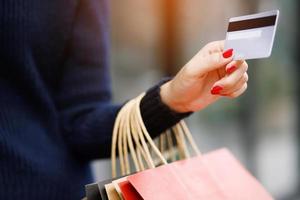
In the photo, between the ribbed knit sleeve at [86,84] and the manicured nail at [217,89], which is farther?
the ribbed knit sleeve at [86,84]

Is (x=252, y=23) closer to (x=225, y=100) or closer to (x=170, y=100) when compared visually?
(x=170, y=100)

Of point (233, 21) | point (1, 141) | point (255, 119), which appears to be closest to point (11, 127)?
point (1, 141)

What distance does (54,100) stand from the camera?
503 millimetres

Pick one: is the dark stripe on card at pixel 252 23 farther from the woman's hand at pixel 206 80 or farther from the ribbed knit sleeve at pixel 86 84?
the ribbed knit sleeve at pixel 86 84

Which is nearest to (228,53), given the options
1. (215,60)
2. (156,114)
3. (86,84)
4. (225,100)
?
(215,60)

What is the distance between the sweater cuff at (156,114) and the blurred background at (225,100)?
529 mm

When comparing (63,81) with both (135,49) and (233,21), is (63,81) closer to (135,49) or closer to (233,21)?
(233,21)

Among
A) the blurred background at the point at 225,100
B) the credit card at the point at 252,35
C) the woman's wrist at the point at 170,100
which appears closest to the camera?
the credit card at the point at 252,35

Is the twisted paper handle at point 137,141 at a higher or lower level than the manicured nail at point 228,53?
lower

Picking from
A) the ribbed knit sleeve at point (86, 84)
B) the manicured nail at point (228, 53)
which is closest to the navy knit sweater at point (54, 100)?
the ribbed knit sleeve at point (86, 84)

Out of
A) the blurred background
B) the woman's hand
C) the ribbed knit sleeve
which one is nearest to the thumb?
the woman's hand

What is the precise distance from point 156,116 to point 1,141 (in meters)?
0.16

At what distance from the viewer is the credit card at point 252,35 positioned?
282 mm

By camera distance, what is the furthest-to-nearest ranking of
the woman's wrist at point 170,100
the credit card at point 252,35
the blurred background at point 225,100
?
1. the blurred background at point 225,100
2. the woman's wrist at point 170,100
3. the credit card at point 252,35
